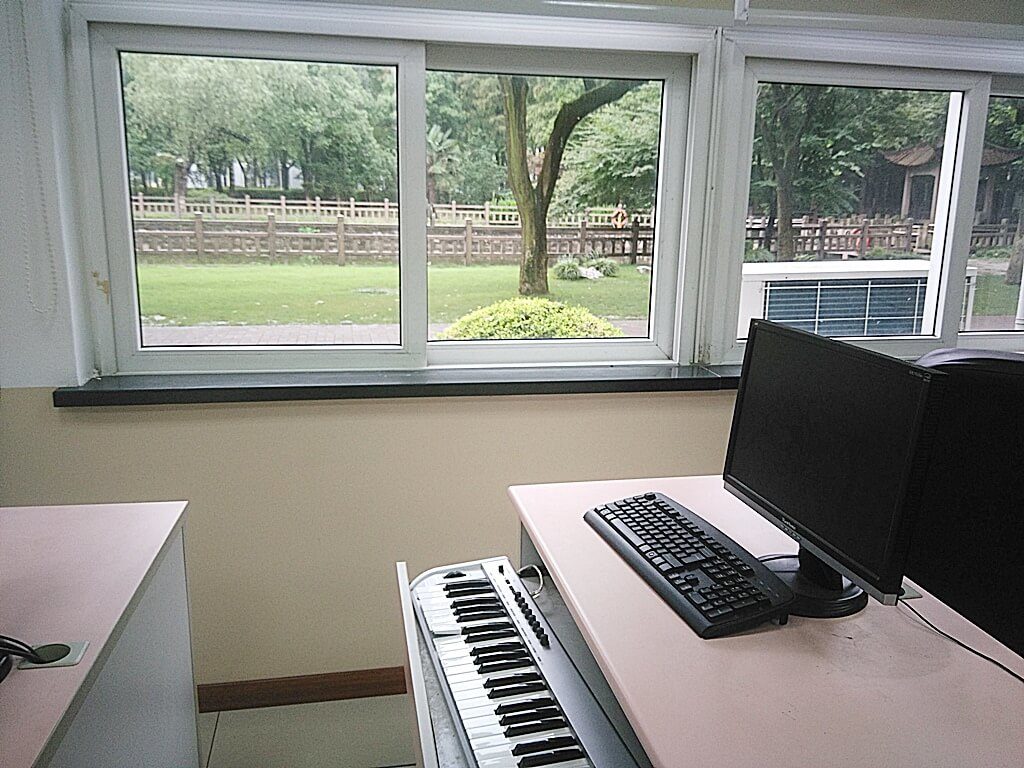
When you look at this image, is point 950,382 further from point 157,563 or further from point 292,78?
point 292,78

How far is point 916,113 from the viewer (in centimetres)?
257

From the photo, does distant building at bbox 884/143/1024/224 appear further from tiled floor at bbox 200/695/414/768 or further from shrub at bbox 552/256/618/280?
tiled floor at bbox 200/695/414/768

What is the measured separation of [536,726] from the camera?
1.33 metres

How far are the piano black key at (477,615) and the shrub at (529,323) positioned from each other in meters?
1.04

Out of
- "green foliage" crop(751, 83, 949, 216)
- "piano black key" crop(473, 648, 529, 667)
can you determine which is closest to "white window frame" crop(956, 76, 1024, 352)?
"green foliage" crop(751, 83, 949, 216)

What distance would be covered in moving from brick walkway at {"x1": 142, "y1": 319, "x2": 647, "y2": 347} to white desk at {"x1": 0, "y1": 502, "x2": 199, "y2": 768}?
740mm

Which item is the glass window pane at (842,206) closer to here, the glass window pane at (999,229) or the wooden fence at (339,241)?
the glass window pane at (999,229)

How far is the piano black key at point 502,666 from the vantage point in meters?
1.47

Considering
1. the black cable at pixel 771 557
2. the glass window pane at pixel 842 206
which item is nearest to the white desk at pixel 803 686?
the black cable at pixel 771 557

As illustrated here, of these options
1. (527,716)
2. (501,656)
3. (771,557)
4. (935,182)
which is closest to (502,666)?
(501,656)

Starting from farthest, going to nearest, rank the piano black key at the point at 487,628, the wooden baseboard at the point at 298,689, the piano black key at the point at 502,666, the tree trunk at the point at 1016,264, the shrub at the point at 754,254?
→ the tree trunk at the point at 1016,264
the shrub at the point at 754,254
the wooden baseboard at the point at 298,689
the piano black key at the point at 487,628
the piano black key at the point at 502,666

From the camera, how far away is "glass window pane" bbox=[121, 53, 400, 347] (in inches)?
85.8

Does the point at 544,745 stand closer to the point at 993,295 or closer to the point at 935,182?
the point at 935,182

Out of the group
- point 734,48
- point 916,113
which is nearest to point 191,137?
point 734,48
